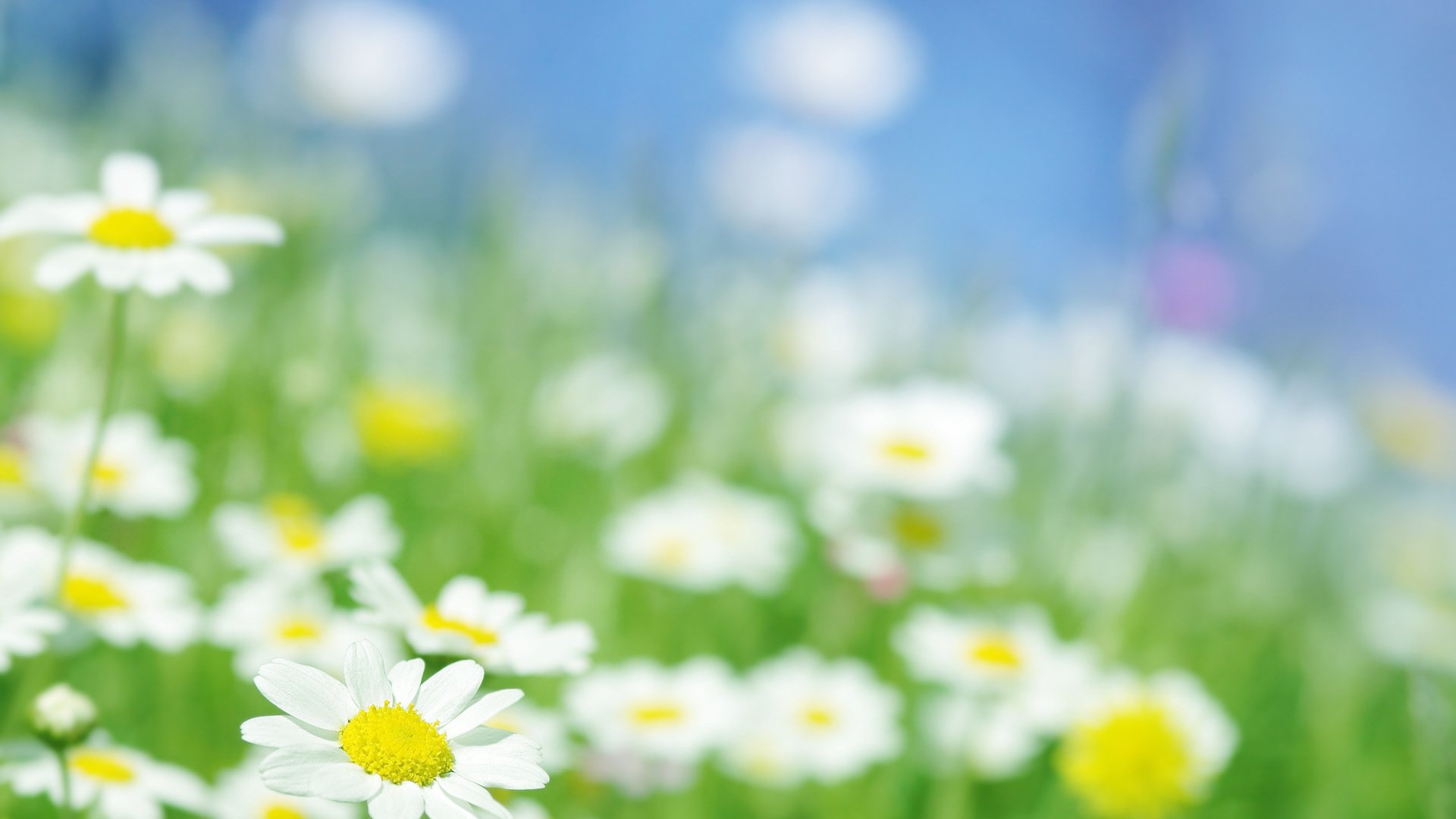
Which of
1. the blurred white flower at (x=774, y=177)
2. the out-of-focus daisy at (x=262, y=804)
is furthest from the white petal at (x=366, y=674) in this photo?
the blurred white flower at (x=774, y=177)

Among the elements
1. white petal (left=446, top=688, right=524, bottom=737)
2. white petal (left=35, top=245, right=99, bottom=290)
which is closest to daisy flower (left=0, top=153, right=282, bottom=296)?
white petal (left=35, top=245, right=99, bottom=290)

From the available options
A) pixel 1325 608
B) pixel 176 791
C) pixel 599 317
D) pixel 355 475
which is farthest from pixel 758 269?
pixel 176 791

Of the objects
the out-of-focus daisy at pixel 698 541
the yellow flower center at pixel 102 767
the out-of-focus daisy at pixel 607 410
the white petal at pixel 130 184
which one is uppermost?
the out-of-focus daisy at pixel 607 410

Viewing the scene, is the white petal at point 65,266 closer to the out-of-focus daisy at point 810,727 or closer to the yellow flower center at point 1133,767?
the out-of-focus daisy at point 810,727

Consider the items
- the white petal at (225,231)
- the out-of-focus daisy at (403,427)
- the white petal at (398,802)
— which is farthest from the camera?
the out-of-focus daisy at (403,427)

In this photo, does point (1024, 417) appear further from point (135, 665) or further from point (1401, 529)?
point (135, 665)

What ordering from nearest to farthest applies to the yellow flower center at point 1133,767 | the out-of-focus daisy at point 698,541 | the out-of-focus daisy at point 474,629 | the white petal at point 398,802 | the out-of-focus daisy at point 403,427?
the white petal at point 398,802, the out-of-focus daisy at point 474,629, the yellow flower center at point 1133,767, the out-of-focus daisy at point 698,541, the out-of-focus daisy at point 403,427

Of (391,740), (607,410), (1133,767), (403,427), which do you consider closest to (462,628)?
(391,740)

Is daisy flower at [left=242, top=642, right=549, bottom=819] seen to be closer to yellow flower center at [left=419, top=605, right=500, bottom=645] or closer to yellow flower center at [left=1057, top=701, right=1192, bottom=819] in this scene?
yellow flower center at [left=419, top=605, right=500, bottom=645]
